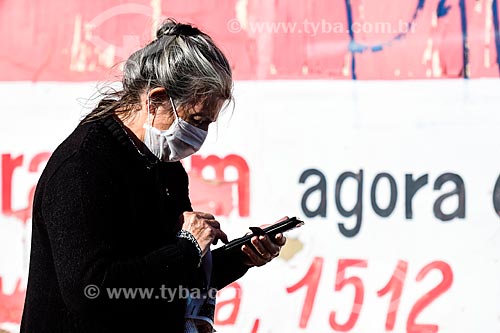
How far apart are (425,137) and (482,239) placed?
471mm

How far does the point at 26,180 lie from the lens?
3.67 meters

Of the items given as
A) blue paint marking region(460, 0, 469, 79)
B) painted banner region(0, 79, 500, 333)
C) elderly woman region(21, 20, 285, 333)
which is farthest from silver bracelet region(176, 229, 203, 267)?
blue paint marking region(460, 0, 469, 79)

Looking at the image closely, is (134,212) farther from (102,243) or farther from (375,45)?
(375,45)

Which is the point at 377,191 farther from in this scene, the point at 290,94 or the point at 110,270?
the point at 110,270

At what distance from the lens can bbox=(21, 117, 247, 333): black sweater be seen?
5.67 feet


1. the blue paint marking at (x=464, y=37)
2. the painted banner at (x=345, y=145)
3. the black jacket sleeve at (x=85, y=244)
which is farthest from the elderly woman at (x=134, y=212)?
the blue paint marking at (x=464, y=37)

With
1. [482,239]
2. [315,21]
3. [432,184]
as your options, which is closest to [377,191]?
[432,184]

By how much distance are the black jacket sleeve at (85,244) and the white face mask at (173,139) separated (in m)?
0.19

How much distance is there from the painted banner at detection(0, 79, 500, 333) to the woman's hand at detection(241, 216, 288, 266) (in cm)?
135

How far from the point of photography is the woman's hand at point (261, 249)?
6.88ft

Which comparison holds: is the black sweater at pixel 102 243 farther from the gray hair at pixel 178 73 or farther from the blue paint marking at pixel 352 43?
the blue paint marking at pixel 352 43

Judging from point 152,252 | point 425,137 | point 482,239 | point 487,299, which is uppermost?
point 425,137

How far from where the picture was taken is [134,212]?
184 cm

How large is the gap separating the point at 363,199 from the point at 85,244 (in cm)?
193
